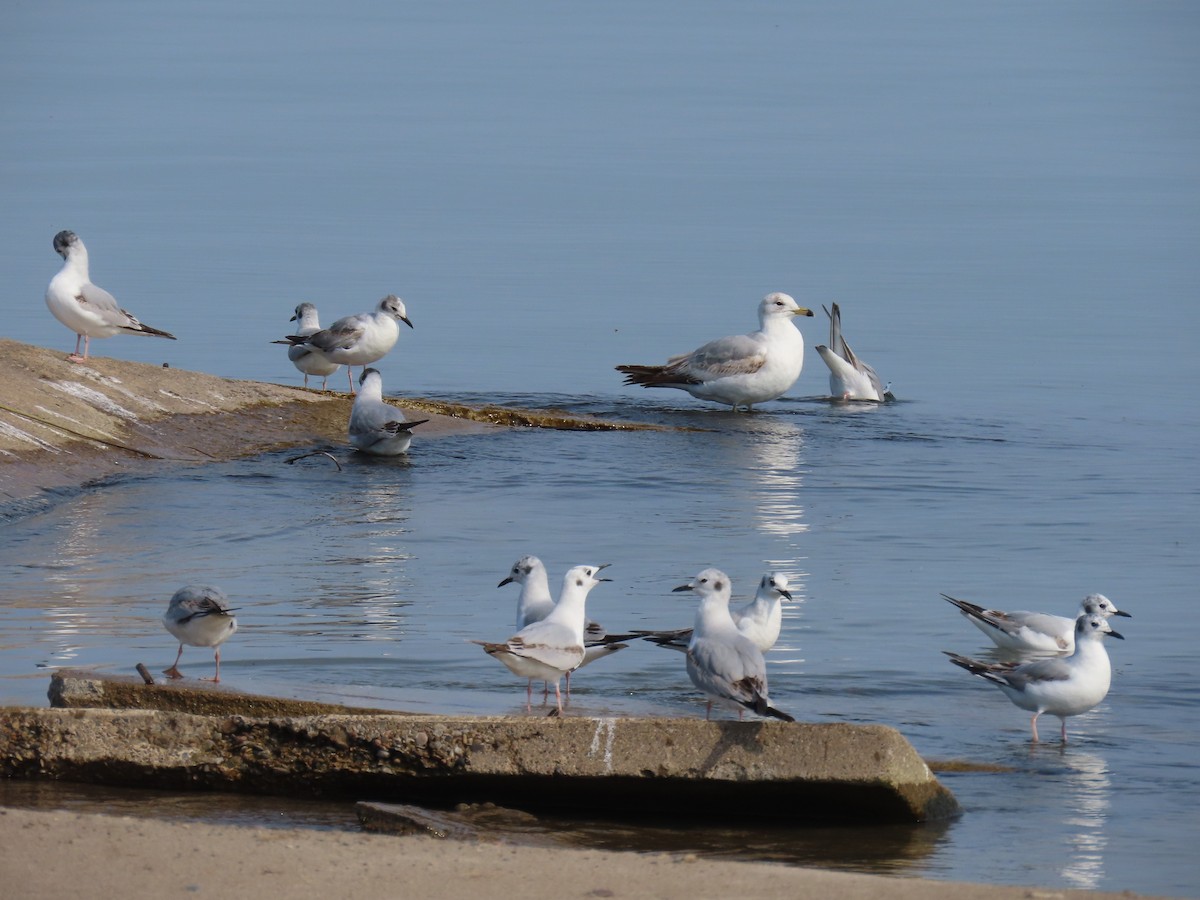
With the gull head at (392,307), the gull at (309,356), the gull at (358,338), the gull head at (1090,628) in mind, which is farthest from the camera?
the gull at (309,356)

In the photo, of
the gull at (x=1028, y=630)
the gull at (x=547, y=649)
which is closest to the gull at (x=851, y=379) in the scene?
the gull at (x=1028, y=630)

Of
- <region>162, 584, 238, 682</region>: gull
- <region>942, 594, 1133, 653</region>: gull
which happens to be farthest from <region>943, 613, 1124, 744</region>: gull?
<region>162, 584, 238, 682</region>: gull

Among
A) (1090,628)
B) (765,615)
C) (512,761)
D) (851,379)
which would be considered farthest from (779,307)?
(512,761)

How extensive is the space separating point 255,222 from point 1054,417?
15.4 meters

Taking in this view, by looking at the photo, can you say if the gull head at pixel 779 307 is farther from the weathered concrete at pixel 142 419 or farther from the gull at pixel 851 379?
the weathered concrete at pixel 142 419

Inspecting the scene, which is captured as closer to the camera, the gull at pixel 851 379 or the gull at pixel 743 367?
the gull at pixel 743 367

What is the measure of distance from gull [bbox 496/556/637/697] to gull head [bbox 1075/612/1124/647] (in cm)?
199

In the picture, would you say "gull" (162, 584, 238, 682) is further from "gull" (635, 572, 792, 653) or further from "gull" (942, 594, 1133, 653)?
"gull" (942, 594, 1133, 653)

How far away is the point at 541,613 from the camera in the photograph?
28.9 ft

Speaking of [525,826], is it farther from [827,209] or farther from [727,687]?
[827,209]

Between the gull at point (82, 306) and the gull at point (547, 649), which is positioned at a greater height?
the gull at point (82, 306)

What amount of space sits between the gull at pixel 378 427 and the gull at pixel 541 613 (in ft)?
17.5

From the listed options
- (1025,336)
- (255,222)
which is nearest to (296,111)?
(255,222)

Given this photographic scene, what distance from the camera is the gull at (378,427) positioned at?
47.4 ft
